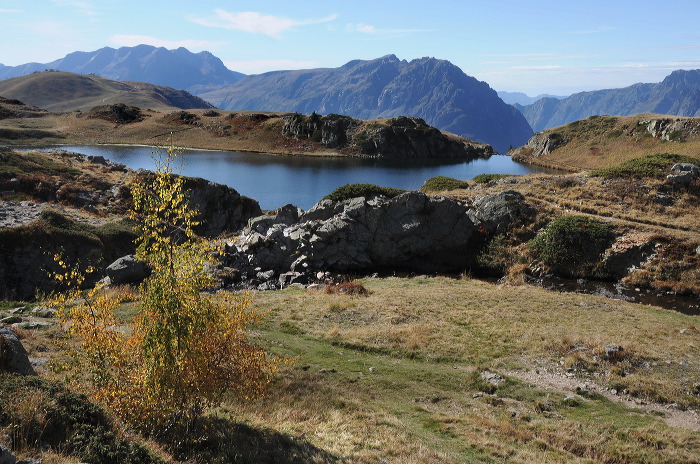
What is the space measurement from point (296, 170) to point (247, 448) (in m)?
92.3

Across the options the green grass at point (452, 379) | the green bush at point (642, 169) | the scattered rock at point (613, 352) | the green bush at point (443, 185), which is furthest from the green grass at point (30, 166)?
the green bush at point (642, 169)

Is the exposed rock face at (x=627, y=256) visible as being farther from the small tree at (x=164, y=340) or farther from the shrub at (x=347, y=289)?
the small tree at (x=164, y=340)

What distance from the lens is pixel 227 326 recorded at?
11.0m

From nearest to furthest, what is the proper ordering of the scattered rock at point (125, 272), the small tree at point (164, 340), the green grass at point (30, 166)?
the small tree at point (164, 340) < the scattered rock at point (125, 272) < the green grass at point (30, 166)

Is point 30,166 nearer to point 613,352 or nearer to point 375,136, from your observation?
point 613,352

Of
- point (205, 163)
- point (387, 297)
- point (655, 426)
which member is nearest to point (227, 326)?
point (655, 426)

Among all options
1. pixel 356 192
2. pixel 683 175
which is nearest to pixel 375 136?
pixel 356 192

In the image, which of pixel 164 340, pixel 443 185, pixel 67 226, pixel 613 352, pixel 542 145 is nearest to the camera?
pixel 164 340

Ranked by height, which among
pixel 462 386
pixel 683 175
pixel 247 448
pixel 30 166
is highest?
pixel 683 175

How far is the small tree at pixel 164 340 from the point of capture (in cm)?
1003

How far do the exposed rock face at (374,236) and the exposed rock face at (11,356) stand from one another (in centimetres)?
2424

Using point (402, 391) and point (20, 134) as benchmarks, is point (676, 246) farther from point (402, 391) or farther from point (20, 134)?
→ point (20, 134)

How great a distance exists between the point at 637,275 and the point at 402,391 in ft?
88.9

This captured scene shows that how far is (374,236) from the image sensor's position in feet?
132
